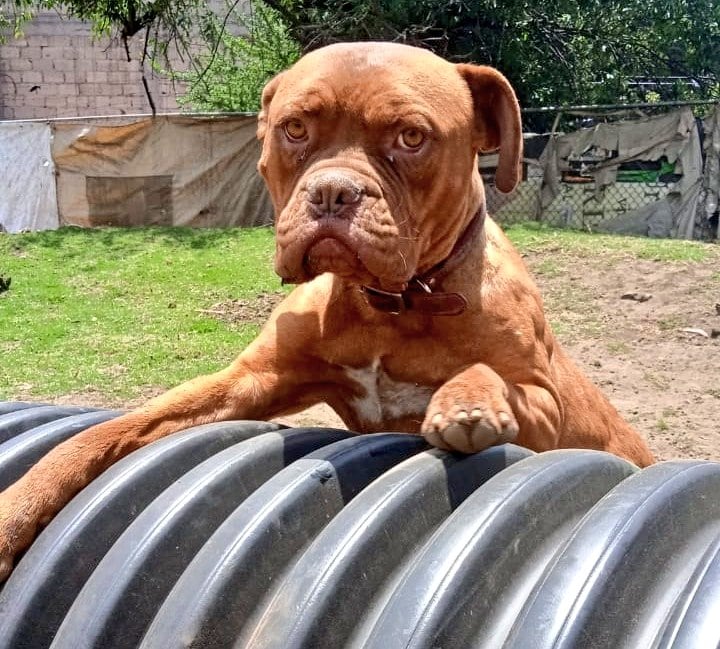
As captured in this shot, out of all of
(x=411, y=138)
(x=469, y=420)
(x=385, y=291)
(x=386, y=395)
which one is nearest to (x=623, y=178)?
(x=386, y=395)

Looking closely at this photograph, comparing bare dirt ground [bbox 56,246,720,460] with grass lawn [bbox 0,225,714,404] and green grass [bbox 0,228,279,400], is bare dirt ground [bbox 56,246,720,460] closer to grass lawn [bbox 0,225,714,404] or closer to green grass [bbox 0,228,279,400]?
grass lawn [bbox 0,225,714,404]

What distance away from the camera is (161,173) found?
15719mm

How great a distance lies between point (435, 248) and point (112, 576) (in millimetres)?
1479

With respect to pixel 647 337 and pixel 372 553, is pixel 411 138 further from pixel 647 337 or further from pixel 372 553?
pixel 647 337

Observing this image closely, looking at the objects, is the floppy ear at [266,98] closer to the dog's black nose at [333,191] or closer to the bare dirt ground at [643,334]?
the dog's black nose at [333,191]

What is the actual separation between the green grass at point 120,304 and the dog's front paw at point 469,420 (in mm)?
5306

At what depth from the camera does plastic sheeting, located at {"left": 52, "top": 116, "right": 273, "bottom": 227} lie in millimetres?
15562

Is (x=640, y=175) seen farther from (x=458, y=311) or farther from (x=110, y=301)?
(x=458, y=311)

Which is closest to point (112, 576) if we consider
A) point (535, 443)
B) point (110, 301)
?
point (535, 443)

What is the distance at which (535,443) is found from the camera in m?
2.93

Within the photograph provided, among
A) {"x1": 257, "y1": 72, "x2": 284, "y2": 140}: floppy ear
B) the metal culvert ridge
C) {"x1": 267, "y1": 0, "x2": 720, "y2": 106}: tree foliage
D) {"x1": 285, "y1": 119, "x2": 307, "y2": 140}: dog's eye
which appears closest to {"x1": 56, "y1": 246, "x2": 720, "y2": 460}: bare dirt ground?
{"x1": 257, "y1": 72, "x2": 284, "y2": 140}: floppy ear

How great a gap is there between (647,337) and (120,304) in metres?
5.68

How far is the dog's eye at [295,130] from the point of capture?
2799 millimetres

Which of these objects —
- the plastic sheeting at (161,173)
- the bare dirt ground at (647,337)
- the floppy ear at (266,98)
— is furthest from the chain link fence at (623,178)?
the floppy ear at (266,98)
